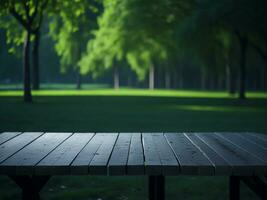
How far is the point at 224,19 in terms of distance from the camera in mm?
28297

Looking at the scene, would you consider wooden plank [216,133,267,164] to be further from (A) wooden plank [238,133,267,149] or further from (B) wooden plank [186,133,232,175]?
(B) wooden plank [186,133,232,175]

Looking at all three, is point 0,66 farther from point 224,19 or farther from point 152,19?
point 224,19

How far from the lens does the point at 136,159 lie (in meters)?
3.76

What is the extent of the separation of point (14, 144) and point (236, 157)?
83.1 inches

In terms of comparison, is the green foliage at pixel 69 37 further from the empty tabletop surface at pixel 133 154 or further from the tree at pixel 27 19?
the empty tabletop surface at pixel 133 154

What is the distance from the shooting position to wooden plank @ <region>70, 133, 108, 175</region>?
3508mm

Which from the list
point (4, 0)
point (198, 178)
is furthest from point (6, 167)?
point (4, 0)

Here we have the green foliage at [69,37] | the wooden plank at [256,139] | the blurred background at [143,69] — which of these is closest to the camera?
the wooden plank at [256,139]

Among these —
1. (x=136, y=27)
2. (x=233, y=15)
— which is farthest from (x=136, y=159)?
(x=136, y=27)

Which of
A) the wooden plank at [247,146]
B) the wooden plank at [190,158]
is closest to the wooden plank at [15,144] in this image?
the wooden plank at [190,158]

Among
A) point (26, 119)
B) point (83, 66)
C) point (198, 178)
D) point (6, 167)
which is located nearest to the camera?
point (6, 167)

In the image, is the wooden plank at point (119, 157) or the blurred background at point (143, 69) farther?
the blurred background at point (143, 69)

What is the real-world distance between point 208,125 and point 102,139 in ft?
31.1

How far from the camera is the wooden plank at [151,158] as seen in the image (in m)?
3.51
